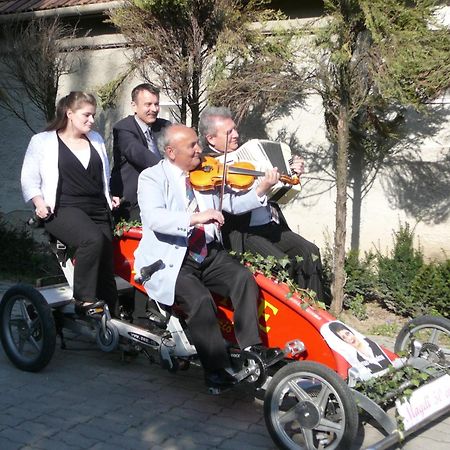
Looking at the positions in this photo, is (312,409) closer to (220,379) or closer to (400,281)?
(220,379)

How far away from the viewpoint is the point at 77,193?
5297 mm

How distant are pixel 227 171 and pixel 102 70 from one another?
6201 millimetres

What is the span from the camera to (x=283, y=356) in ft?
13.9

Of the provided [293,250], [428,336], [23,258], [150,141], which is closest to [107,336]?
[293,250]

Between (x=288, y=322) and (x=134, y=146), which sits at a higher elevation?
(x=134, y=146)

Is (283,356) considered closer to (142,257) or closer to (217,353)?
(217,353)

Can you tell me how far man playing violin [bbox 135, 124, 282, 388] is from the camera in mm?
4320

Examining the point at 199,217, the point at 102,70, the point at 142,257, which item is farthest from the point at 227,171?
the point at 102,70

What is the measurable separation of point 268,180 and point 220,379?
1355 mm

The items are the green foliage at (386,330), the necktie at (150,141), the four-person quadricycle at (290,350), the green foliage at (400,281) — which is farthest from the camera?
the green foliage at (400,281)

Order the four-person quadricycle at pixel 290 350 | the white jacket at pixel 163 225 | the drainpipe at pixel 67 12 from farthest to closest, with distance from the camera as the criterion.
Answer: the drainpipe at pixel 67 12, the white jacket at pixel 163 225, the four-person quadricycle at pixel 290 350

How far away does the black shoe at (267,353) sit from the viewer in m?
4.22

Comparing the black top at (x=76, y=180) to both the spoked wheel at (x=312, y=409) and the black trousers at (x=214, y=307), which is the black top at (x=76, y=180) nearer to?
the black trousers at (x=214, y=307)

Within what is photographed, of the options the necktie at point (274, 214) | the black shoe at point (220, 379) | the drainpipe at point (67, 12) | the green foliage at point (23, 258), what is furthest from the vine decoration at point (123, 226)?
the drainpipe at point (67, 12)
